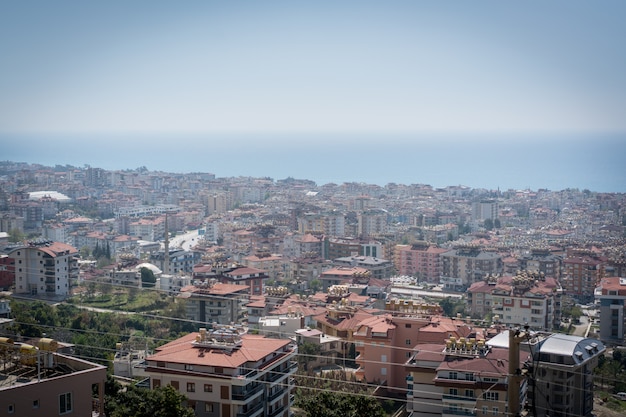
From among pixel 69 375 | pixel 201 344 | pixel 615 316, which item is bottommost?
pixel 615 316

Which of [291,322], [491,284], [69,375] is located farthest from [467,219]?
[69,375]

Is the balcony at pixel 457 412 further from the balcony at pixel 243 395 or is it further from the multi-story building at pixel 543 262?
the multi-story building at pixel 543 262

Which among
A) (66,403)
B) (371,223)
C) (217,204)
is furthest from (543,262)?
(217,204)

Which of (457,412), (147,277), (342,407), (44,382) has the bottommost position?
(147,277)

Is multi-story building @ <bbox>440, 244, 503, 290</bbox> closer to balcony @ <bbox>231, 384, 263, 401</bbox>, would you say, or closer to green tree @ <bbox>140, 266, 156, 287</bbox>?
green tree @ <bbox>140, 266, 156, 287</bbox>

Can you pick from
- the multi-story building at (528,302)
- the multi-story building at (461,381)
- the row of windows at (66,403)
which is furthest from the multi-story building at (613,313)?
the row of windows at (66,403)

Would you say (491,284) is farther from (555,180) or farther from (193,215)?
(555,180)

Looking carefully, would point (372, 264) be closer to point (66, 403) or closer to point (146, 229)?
point (146, 229)
